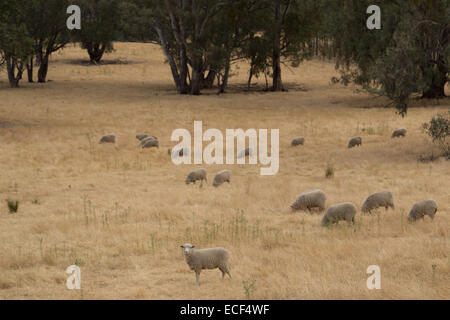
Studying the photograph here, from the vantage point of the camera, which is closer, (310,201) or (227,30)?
(310,201)

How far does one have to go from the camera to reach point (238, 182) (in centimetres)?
1716

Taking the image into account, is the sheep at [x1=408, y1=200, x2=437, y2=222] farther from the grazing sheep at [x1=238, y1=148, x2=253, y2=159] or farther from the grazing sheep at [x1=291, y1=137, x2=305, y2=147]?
the grazing sheep at [x1=291, y1=137, x2=305, y2=147]

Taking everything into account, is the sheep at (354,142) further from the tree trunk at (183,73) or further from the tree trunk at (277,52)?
the tree trunk at (277,52)

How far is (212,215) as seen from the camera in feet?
42.4

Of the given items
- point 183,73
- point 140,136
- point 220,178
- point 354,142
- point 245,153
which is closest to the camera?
point 220,178

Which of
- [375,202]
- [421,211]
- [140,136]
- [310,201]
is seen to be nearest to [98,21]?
[140,136]

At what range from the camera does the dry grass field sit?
8.57 meters

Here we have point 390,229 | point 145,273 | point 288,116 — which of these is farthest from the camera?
point 288,116

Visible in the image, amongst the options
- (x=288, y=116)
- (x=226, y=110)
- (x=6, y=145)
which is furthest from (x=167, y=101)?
(x=6, y=145)

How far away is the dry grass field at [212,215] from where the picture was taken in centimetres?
857

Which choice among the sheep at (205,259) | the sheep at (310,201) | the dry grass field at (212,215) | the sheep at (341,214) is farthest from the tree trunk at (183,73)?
the sheep at (205,259)

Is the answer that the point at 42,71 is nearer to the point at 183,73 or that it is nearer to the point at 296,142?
the point at 183,73
